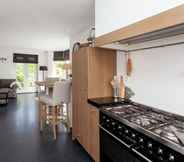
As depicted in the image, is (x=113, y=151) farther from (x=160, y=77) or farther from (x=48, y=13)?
(x=48, y=13)

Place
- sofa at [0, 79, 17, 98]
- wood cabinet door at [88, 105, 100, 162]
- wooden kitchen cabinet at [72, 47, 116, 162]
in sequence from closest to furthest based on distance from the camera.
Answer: wood cabinet door at [88, 105, 100, 162], wooden kitchen cabinet at [72, 47, 116, 162], sofa at [0, 79, 17, 98]

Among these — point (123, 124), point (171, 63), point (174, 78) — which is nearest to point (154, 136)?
point (123, 124)

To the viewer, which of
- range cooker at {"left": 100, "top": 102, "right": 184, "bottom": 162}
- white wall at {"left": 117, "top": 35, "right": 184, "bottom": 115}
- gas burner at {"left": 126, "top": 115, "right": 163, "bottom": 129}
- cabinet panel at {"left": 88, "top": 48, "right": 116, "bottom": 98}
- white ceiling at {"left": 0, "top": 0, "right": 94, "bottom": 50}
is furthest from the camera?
white ceiling at {"left": 0, "top": 0, "right": 94, "bottom": 50}

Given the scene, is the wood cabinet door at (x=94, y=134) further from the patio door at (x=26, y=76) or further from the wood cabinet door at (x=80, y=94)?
the patio door at (x=26, y=76)

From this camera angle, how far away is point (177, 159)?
999 millimetres

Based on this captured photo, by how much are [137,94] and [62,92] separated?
1.65m

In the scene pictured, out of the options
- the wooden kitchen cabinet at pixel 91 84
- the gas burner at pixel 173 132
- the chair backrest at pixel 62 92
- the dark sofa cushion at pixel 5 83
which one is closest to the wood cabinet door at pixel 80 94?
the wooden kitchen cabinet at pixel 91 84

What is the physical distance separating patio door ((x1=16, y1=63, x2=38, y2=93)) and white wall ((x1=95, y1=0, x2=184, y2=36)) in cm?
807

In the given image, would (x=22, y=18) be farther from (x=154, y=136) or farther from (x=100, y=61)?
(x=154, y=136)

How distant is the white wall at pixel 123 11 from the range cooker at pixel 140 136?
94 cm

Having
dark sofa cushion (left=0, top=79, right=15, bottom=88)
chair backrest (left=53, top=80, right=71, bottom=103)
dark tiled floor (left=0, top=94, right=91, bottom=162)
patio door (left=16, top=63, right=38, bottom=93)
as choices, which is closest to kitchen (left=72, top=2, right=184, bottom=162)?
dark tiled floor (left=0, top=94, right=91, bottom=162)

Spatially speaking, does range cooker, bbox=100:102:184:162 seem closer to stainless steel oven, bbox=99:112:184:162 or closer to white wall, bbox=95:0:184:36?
stainless steel oven, bbox=99:112:184:162

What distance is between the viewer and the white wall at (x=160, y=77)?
1.64m

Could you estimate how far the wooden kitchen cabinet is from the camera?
2.29m
